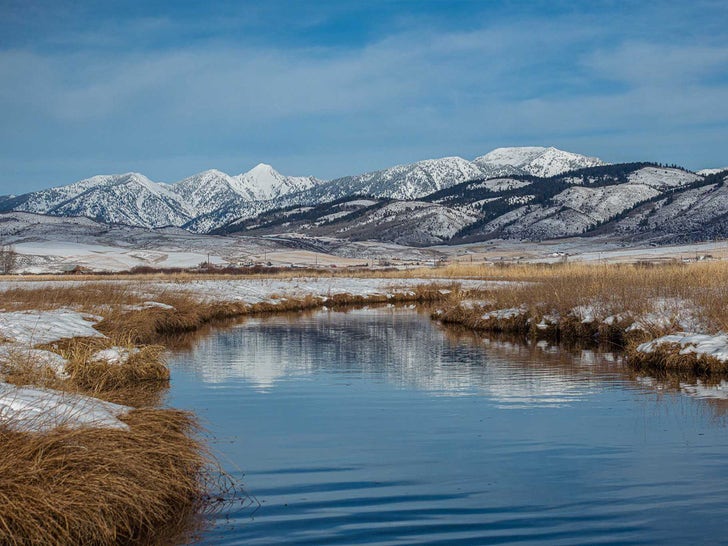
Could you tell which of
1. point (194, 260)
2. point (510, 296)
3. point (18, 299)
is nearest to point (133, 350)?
point (18, 299)

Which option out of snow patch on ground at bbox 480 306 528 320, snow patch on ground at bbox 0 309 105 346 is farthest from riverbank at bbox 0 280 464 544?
snow patch on ground at bbox 480 306 528 320

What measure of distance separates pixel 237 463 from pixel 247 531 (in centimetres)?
257

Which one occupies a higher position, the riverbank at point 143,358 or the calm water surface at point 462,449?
the riverbank at point 143,358

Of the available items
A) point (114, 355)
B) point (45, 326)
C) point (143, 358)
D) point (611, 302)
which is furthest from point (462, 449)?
point (611, 302)

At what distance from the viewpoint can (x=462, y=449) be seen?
1139 cm

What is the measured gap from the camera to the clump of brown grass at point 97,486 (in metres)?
6.89

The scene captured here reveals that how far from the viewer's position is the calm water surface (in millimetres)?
8234

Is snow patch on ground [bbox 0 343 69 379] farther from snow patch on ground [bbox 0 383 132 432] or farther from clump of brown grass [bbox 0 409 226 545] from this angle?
clump of brown grass [bbox 0 409 226 545]

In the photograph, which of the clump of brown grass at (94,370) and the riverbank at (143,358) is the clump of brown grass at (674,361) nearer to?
the riverbank at (143,358)

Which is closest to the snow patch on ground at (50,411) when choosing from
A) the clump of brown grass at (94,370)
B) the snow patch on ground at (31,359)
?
the clump of brown grass at (94,370)

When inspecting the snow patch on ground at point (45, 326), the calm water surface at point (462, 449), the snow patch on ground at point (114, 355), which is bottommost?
the calm water surface at point (462, 449)

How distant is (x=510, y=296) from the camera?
32.7 m

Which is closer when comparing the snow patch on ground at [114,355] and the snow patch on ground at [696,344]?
the snow patch on ground at [114,355]

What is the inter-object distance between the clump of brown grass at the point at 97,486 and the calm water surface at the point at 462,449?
2.21ft
